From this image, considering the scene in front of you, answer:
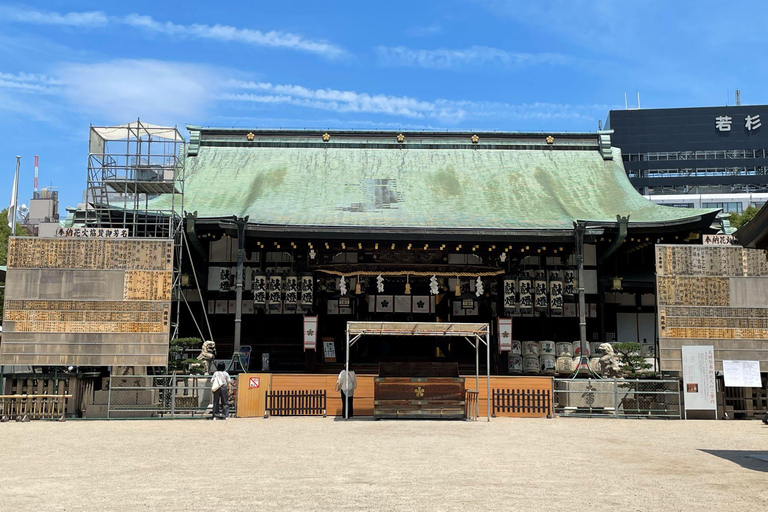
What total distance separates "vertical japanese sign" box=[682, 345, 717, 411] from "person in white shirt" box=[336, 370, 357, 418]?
908 cm

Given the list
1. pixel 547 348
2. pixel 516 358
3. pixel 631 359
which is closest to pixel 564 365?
pixel 547 348

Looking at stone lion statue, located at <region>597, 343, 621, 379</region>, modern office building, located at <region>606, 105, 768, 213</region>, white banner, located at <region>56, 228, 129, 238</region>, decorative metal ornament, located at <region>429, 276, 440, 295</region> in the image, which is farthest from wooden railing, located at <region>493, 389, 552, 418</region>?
modern office building, located at <region>606, 105, 768, 213</region>

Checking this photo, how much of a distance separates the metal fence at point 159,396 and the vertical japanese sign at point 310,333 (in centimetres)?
492

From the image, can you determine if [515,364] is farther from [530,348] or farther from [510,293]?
[510,293]

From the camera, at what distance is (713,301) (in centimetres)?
2188

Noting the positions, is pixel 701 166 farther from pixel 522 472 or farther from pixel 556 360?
pixel 522 472

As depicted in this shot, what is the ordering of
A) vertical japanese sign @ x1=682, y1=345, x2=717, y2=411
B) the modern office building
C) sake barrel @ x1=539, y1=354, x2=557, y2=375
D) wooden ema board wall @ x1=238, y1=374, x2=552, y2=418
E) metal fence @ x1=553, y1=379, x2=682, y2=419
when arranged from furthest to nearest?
1. the modern office building
2. sake barrel @ x1=539, y1=354, x2=557, y2=375
3. metal fence @ x1=553, y1=379, x2=682, y2=419
4. wooden ema board wall @ x1=238, y1=374, x2=552, y2=418
5. vertical japanese sign @ x1=682, y1=345, x2=717, y2=411

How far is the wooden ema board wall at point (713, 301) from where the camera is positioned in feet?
70.7

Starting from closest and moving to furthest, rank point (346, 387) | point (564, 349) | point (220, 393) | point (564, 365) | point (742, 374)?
point (346, 387) → point (220, 393) → point (742, 374) → point (564, 365) → point (564, 349)

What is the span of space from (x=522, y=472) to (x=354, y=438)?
519 cm

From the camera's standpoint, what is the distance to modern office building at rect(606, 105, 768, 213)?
8200 centimetres

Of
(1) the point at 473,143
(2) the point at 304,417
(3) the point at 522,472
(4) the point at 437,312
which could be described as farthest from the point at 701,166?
(3) the point at 522,472

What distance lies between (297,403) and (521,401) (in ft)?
20.5

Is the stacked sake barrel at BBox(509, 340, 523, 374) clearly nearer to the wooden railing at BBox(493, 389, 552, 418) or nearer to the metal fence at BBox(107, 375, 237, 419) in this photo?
the wooden railing at BBox(493, 389, 552, 418)
